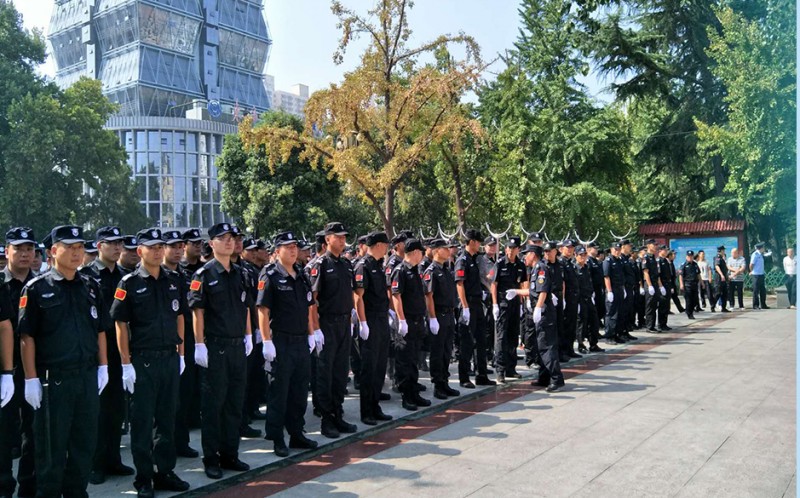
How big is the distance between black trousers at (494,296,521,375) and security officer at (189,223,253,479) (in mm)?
4543

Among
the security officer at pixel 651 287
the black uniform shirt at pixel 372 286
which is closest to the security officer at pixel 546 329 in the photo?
the black uniform shirt at pixel 372 286

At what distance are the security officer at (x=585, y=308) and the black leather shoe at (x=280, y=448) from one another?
23.4 ft

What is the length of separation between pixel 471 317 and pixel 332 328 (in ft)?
8.83

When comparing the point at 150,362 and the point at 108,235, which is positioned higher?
the point at 108,235

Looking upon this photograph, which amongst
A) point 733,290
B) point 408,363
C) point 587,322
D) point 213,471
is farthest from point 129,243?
point 733,290

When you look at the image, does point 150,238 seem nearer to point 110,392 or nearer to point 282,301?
point 282,301

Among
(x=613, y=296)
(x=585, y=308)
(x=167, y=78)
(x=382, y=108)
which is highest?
(x=167, y=78)

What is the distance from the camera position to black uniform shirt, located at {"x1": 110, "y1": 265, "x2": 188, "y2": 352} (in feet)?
16.3

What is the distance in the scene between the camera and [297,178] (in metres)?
30.1

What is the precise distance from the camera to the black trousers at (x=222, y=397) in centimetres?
534

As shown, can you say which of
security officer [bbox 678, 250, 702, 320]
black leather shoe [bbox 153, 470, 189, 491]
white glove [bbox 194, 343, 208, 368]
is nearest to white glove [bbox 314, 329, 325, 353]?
white glove [bbox 194, 343, 208, 368]

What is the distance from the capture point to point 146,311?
16.5ft

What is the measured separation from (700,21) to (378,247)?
25.0 m

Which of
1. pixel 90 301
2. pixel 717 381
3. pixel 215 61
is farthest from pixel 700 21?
pixel 215 61
